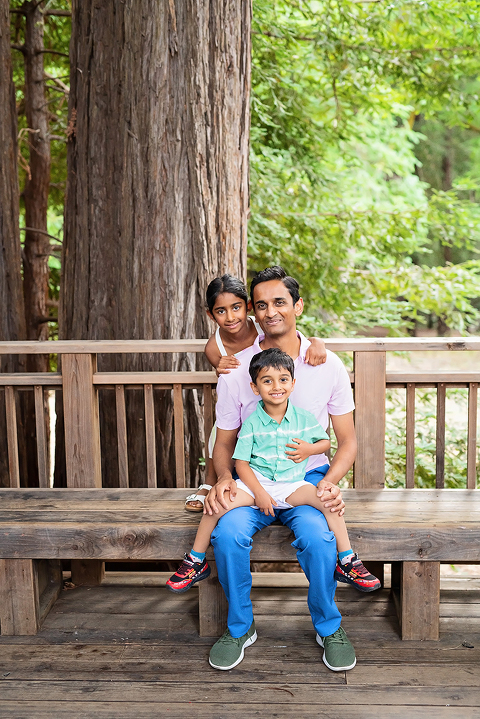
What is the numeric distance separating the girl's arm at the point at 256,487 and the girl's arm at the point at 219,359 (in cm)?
39

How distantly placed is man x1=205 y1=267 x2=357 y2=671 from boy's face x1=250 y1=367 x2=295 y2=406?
0.81 feet

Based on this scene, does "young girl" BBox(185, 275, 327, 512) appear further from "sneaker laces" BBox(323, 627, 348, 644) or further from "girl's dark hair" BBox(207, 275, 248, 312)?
"sneaker laces" BBox(323, 627, 348, 644)

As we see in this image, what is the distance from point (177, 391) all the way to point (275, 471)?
77 cm

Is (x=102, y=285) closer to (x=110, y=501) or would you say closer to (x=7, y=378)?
(x=7, y=378)

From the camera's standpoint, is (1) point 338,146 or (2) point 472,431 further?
(1) point 338,146

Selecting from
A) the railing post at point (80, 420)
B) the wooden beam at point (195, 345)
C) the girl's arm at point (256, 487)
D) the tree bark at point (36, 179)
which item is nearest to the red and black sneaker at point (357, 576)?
the girl's arm at point (256, 487)

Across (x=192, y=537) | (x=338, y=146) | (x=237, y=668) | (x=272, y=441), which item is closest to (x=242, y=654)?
(x=237, y=668)

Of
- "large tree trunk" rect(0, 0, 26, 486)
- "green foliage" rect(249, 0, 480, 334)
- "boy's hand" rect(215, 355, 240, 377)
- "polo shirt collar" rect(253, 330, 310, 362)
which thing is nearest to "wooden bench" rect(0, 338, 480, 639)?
"polo shirt collar" rect(253, 330, 310, 362)

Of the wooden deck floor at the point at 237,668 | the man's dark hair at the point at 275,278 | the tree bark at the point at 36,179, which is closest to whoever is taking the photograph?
the wooden deck floor at the point at 237,668

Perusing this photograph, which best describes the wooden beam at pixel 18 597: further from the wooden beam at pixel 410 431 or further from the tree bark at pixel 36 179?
the tree bark at pixel 36 179

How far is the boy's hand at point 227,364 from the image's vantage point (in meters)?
2.68

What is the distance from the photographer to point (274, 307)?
101 inches

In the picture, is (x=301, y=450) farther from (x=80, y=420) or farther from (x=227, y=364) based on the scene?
(x=80, y=420)

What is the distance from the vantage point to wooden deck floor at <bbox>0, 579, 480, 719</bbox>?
2188 mm
